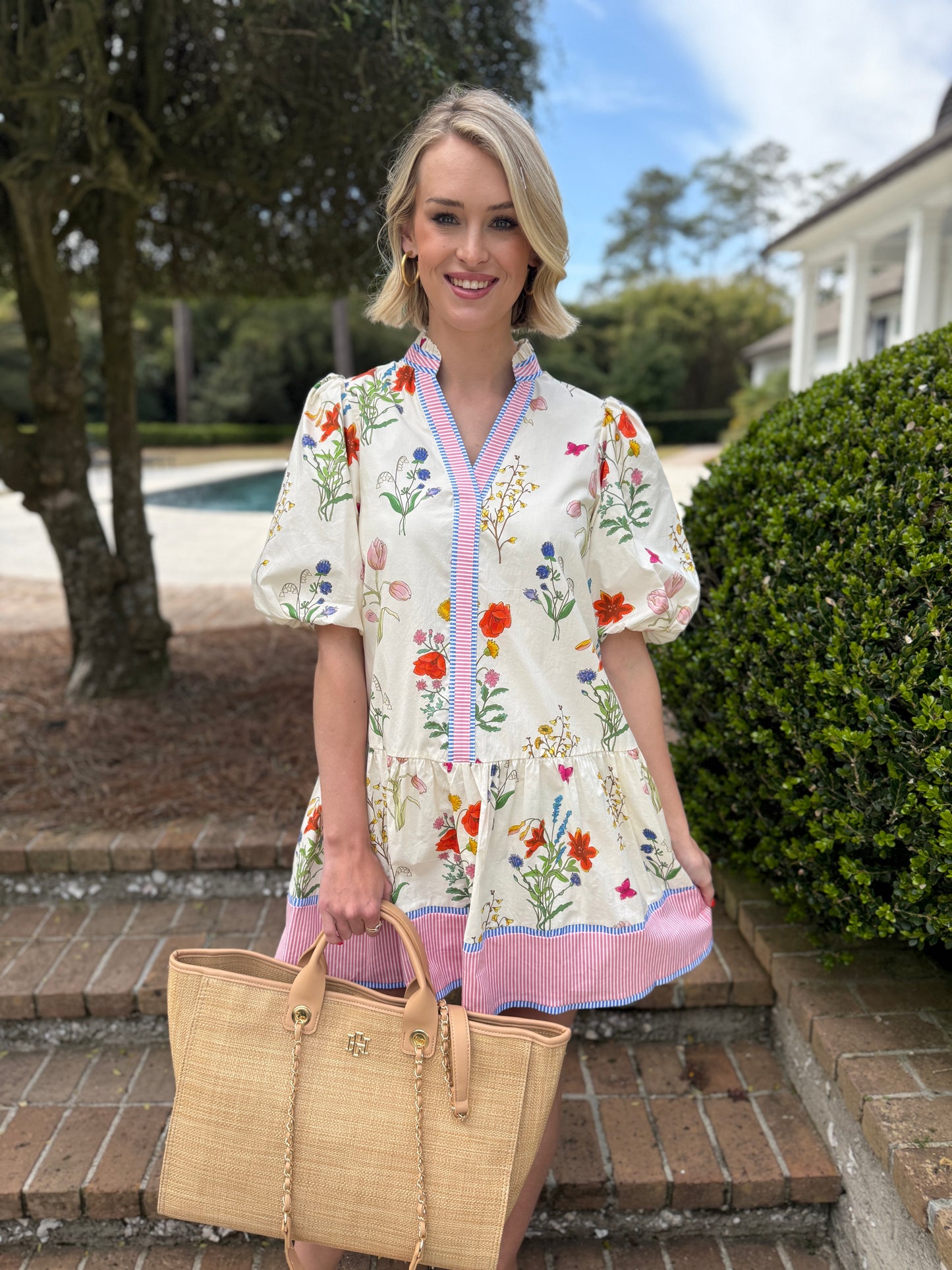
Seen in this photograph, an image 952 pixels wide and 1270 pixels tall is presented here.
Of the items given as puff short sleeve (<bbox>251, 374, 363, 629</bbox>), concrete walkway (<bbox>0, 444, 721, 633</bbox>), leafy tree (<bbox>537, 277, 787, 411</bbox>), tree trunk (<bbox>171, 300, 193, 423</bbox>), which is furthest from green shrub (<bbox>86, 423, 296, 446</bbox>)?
puff short sleeve (<bbox>251, 374, 363, 629</bbox>)

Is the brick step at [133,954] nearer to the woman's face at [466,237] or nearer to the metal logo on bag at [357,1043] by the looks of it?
the metal logo on bag at [357,1043]

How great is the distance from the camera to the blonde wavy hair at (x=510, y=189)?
1283 millimetres

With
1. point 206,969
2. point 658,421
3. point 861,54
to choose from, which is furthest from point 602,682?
point 861,54

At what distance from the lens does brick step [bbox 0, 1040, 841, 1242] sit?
73.3 inches

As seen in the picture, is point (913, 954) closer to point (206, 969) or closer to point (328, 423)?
point (206, 969)

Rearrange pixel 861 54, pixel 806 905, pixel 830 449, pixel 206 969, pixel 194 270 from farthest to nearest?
pixel 861 54
pixel 194 270
pixel 806 905
pixel 830 449
pixel 206 969

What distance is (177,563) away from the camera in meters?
8.93

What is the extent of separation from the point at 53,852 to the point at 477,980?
1741mm

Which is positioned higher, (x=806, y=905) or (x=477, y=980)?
(x=477, y=980)

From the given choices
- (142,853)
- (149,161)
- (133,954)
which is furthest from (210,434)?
(133,954)

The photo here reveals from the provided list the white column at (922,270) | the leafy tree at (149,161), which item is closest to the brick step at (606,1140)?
the leafy tree at (149,161)

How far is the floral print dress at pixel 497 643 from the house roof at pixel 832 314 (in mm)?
14715

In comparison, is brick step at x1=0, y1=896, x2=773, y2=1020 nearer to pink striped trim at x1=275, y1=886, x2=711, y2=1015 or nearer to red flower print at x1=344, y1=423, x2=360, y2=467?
pink striped trim at x1=275, y1=886, x2=711, y2=1015

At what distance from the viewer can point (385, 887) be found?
1414 millimetres
